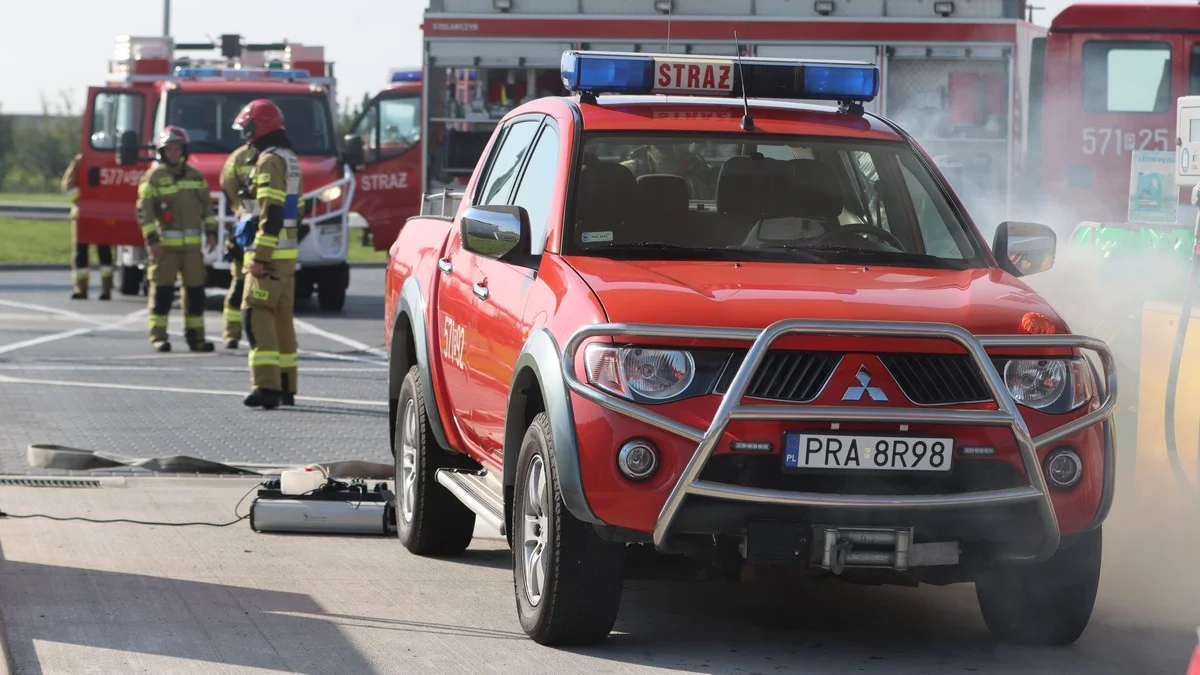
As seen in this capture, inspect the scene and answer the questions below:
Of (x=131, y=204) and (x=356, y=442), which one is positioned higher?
(x=131, y=204)

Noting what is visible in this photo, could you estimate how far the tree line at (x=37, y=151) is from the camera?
73188 millimetres

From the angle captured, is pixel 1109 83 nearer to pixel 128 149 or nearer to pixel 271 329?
pixel 271 329

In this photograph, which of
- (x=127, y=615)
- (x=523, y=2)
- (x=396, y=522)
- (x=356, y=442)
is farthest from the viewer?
(x=523, y=2)

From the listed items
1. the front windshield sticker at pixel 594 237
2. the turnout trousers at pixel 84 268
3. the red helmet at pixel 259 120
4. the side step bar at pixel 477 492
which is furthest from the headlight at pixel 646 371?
the turnout trousers at pixel 84 268

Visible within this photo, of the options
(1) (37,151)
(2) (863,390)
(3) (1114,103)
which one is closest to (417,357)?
(2) (863,390)

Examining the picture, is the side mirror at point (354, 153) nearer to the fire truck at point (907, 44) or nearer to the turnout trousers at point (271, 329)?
the fire truck at point (907, 44)

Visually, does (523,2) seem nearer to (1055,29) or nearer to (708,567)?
(1055,29)

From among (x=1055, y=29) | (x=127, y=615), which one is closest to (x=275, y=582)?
(x=127, y=615)

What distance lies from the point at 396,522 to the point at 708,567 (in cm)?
263

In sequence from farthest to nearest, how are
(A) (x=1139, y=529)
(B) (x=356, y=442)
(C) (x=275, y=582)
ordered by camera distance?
(B) (x=356, y=442) < (A) (x=1139, y=529) < (C) (x=275, y=582)

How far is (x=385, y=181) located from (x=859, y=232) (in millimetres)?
15641

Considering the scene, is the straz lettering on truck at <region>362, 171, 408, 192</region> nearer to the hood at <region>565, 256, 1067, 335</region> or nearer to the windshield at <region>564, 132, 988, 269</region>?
the windshield at <region>564, 132, 988, 269</region>

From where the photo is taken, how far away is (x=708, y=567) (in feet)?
18.6

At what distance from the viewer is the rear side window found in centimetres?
1634
